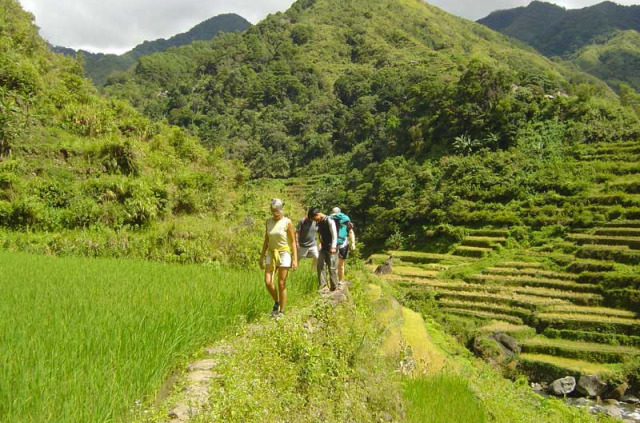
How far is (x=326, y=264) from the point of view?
848 centimetres

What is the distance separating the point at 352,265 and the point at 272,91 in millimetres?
86433

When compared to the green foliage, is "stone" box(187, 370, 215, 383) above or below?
above

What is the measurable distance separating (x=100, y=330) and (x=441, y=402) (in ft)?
18.0

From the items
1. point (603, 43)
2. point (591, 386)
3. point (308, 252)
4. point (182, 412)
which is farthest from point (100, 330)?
point (603, 43)

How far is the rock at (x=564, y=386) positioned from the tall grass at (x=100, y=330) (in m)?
18.7

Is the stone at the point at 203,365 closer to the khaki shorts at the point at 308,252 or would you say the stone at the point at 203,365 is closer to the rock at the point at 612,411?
the khaki shorts at the point at 308,252

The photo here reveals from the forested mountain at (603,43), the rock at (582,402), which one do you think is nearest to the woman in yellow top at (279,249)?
the rock at (582,402)

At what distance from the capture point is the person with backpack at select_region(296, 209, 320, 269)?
→ 815 cm

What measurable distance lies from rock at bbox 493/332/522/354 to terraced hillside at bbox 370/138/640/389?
57 centimetres

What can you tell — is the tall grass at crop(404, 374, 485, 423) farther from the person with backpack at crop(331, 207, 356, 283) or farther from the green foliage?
the person with backpack at crop(331, 207, 356, 283)

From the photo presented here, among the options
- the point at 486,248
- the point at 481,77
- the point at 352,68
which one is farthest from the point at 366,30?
the point at 486,248

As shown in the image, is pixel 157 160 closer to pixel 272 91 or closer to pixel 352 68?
pixel 272 91

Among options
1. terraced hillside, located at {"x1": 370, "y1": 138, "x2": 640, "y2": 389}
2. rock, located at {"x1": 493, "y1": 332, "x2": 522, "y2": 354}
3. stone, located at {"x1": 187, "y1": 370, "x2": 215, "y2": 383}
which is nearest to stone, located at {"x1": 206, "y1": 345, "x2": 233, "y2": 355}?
stone, located at {"x1": 187, "y1": 370, "x2": 215, "y2": 383}

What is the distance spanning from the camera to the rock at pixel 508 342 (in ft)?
80.2
